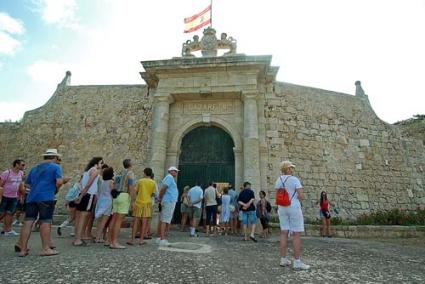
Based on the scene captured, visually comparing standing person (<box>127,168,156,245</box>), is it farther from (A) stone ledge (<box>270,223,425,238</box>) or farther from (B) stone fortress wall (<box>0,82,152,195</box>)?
(B) stone fortress wall (<box>0,82,152,195</box>)

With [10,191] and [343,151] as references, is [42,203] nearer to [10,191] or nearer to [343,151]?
[10,191]

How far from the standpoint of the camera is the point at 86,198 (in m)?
5.18

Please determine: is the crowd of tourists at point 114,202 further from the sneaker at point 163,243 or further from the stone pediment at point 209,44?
the stone pediment at point 209,44

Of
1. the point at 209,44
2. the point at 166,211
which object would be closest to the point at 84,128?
the point at 209,44

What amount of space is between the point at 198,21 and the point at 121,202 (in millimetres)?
9076

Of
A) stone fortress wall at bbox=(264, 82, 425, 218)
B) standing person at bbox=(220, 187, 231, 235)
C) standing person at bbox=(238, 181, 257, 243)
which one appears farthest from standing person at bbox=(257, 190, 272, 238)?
stone fortress wall at bbox=(264, 82, 425, 218)

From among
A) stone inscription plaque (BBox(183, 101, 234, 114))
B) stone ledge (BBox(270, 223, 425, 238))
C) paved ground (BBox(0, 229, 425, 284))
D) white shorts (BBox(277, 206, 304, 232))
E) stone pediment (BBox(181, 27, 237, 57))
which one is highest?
stone pediment (BBox(181, 27, 237, 57))

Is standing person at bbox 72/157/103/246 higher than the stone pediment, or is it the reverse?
the stone pediment

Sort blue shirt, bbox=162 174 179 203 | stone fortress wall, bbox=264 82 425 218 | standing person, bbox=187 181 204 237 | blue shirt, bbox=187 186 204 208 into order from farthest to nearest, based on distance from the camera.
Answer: stone fortress wall, bbox=264 82 425 218 < blue shirt, bbox=187 186 204 208 < standing person, bbox=187 181 204 237 < blue shirt, bbox=162 174 179 203

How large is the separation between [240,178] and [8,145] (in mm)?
10235

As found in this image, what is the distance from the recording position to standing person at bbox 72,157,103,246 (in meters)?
4.98

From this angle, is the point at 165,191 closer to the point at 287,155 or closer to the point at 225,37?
the point at 287,155

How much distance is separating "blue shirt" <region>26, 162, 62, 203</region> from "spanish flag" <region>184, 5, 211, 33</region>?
912 cm

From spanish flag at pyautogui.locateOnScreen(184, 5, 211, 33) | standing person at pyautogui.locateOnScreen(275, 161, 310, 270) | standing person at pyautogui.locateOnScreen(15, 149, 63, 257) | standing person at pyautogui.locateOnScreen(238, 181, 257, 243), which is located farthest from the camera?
spanish flag at pyautogui.locateOnScreen(184, 5, 211, 33)
